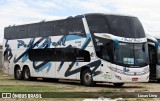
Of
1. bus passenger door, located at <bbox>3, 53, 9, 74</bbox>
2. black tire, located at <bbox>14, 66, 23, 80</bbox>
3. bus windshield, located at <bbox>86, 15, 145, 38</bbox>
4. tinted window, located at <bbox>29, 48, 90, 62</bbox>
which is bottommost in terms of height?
black tire, located at <bbox>14, 66, 23, 80</bbox>

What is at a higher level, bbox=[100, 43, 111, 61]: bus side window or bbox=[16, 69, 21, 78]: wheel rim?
bbox=[100, 43, 111, 61]: bus side window

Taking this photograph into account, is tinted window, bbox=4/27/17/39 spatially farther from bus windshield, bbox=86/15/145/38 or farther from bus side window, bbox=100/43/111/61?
bus side window, bbox=100/43/111/61

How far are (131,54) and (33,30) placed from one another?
Result: 27.3 ft

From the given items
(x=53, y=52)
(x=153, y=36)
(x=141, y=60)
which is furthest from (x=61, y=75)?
(x=153, y=36)

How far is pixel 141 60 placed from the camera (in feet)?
74.1

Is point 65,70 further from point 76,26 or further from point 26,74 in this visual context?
point 26,74

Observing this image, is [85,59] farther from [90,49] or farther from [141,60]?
[141,60]

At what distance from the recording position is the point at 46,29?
27.0 metres

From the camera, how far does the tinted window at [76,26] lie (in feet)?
77.2

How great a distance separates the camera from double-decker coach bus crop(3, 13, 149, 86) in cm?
2197

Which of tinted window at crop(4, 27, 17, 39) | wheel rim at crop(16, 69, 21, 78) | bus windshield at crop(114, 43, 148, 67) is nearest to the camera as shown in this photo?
bus windshield at crop(114, 43, 148, 67)

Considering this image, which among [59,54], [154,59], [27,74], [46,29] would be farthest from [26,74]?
[154,59]

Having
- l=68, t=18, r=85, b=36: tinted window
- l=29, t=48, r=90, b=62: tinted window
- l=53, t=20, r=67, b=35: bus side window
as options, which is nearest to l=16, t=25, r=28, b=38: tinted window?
l=29, t=48, r=90, b=62: tinted window

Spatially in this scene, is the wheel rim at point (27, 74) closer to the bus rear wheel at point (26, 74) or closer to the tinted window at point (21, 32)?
the bus rear wheel at point (26, 74)
